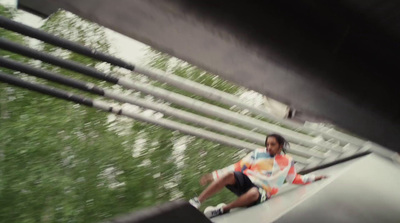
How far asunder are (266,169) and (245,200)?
0.42m

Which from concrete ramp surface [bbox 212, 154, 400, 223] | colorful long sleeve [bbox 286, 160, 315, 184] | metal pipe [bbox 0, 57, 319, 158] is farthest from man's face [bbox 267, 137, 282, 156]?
metal pipe [bbox 0, 57, 319, 158]

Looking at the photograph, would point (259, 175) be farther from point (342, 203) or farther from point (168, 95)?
point (168, 95)

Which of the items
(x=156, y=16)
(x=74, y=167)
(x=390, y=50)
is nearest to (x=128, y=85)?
(x=156, y=16)

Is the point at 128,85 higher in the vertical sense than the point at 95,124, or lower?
higher

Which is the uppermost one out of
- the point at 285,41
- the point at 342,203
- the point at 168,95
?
the point at 285,41

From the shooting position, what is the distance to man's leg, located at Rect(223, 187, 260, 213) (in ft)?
11.4

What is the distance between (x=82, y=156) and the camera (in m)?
5.80

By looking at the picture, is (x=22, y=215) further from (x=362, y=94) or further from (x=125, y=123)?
(x=362, y=94)

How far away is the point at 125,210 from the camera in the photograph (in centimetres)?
579

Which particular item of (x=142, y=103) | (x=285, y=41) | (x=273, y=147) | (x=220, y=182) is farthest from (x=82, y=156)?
(x=285, y=41)

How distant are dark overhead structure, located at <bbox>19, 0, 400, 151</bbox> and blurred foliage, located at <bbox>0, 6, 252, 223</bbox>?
11.8ft

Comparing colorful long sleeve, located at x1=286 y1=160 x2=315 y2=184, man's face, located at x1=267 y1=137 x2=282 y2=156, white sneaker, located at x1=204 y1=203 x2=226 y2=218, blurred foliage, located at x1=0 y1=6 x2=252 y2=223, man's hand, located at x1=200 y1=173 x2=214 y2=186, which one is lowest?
blurred foliage, located at x1=0 y1=6 x2=252 y2=223

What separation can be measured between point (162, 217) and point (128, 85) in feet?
5.24

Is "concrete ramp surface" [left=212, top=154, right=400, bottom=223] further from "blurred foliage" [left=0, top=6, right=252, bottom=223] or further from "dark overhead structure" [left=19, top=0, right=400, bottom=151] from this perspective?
"blurred foliage" [left=0, top=6, right=252, bottom=223]
